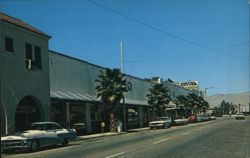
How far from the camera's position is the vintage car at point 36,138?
25.2 m

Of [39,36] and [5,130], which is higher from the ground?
[39,36]

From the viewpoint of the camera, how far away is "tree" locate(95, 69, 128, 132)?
48.8 meters

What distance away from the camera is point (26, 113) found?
35.6 m

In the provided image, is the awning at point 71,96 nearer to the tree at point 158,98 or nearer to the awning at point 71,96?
the awning at point 71,96

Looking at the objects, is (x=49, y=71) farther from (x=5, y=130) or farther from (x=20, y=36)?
(x=5, y=130)

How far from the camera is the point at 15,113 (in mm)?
33375

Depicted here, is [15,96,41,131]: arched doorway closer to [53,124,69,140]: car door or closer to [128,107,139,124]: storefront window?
[53,124,69,140]: car door

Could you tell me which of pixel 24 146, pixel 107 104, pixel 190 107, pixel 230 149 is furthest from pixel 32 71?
pixel 190 107

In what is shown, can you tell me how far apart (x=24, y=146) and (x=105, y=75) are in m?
25.3

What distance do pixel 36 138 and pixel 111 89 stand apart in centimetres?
2326

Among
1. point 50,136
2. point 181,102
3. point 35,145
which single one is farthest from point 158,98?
point 35,145

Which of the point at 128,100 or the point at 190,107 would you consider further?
the point at 190,107

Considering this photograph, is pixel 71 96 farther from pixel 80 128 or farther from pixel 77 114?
pixel 80 128

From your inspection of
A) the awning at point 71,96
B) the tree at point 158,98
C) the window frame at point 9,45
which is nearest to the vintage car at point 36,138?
the window frame at point 9,45
